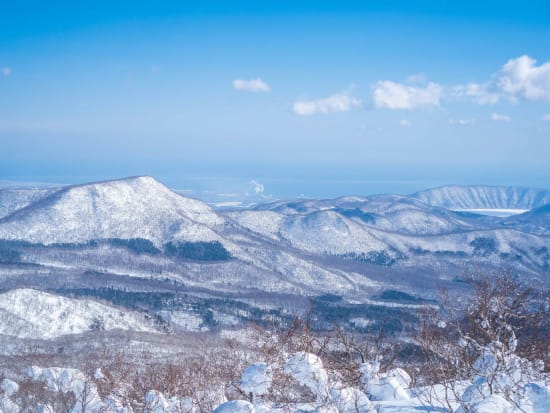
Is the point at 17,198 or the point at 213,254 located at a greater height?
the point at 17,198

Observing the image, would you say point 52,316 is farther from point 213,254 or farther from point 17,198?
point 17,198

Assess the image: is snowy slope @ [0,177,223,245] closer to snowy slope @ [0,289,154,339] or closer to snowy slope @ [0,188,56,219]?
snowy slope @ [0,188,56,219]

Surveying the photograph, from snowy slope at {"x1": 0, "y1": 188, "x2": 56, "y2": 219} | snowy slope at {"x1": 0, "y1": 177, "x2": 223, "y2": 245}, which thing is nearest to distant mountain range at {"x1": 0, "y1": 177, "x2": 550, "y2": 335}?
snowy slope at {"x1": 0, "y1": 177, "x2": 223, "y2": 245}

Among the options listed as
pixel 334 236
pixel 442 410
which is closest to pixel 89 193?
pixel 334 236

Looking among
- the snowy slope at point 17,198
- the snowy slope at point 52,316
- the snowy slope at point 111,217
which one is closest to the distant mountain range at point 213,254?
the snowy slope at point 111,217

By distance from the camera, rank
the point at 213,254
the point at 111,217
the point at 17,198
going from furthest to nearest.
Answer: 1. the point at 17,198
2. the point at 111,217
3. the point at 213,254

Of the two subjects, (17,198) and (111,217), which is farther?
(17,198)

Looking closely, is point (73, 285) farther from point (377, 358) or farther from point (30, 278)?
point (377, 358)

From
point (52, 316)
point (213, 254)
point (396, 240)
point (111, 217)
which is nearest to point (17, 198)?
point (111, 217)
